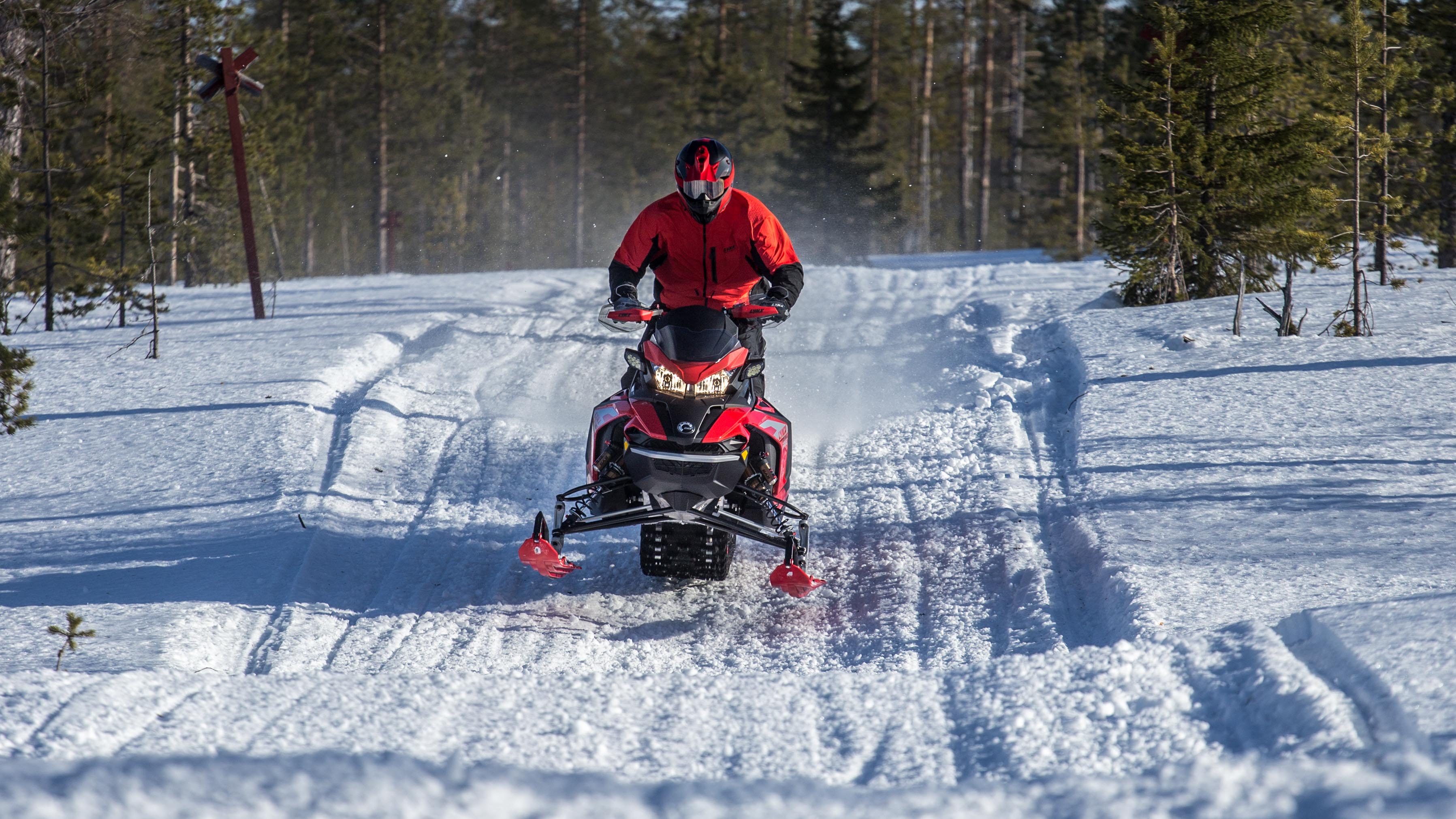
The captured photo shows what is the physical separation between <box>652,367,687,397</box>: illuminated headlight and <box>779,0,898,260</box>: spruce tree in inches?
1066

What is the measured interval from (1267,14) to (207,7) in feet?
57.0

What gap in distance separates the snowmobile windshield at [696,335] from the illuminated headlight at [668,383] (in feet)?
0.25

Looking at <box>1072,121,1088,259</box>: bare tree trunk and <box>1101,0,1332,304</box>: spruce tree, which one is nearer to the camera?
<box>1101,0,1332,304</box>: spruce tree

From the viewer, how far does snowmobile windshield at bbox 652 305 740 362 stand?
5.17m

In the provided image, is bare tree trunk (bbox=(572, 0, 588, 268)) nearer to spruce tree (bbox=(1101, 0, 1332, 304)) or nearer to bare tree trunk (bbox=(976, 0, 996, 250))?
bare tree trunk (bbox=(976, 0, 996, 250))

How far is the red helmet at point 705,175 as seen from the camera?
5758mm

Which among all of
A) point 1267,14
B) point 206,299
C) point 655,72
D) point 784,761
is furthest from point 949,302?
point 655,72

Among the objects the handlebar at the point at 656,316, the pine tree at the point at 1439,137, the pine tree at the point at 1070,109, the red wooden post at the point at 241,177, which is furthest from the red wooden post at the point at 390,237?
the handlebar at the point at 656,316

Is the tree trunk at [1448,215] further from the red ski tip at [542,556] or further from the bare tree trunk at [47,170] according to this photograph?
the bare tree trunk at [47,170]

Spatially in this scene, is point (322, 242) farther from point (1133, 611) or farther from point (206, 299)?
point (1133, 611)

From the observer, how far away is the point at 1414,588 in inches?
175

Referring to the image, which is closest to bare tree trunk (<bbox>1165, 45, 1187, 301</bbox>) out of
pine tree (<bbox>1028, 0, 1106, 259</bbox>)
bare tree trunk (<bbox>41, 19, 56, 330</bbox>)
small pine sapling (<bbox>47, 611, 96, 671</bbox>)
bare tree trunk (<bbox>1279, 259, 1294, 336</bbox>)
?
bare tree trunk (<bbox>1279, 259, 1294, 336</bbox>)

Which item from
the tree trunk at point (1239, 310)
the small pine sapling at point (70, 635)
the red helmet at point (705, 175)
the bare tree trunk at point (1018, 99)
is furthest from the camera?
the bare tree trunk at point (1018, 99)

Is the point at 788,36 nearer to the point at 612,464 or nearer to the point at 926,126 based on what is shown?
the point at 926,126
